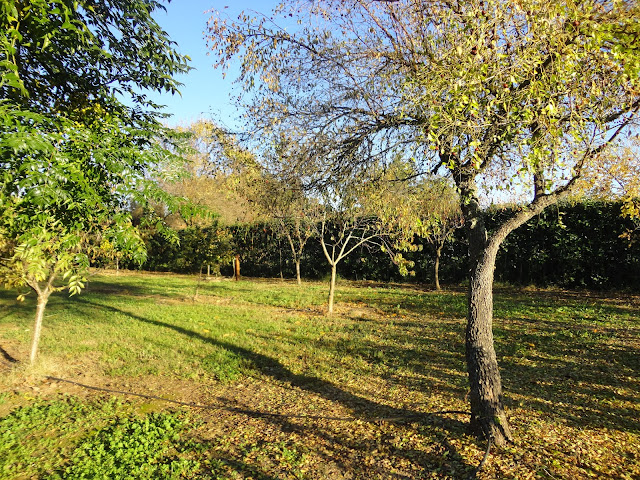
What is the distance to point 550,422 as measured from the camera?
4176mm

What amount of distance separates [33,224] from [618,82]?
183 inches

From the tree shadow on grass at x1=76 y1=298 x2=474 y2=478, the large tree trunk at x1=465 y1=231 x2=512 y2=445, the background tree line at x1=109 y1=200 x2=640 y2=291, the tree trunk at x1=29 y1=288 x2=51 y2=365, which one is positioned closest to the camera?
the tree shadow on grass at x1=76 y1=298 x2=474 y2=478

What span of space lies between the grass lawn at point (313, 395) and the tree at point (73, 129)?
5.90 ft

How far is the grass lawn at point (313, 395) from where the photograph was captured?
366 cm

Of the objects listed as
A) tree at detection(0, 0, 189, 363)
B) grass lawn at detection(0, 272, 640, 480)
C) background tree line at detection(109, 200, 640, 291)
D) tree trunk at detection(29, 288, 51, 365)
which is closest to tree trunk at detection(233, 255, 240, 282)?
background tree line at detection(109, 200, 640, 291)

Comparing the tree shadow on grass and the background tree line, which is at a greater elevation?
the background tree line

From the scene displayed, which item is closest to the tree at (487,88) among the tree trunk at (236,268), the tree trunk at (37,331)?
the tree trunk at (37,331)

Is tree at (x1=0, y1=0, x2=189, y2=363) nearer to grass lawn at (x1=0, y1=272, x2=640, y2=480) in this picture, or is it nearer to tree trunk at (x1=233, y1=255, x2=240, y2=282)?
grass lawn at (x1=0, y1=272, x2=640, y2=480)

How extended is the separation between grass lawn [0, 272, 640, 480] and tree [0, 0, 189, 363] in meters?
1.80

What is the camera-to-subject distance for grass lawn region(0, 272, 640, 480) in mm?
3664

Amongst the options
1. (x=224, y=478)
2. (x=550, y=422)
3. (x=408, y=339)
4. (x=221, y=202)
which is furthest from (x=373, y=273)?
(x=224, y=478)

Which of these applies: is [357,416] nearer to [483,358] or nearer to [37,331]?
[483,358]

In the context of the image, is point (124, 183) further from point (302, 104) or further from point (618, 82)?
point (618, 82)

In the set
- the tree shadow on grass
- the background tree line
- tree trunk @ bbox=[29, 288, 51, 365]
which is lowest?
the tree shadow on grass
